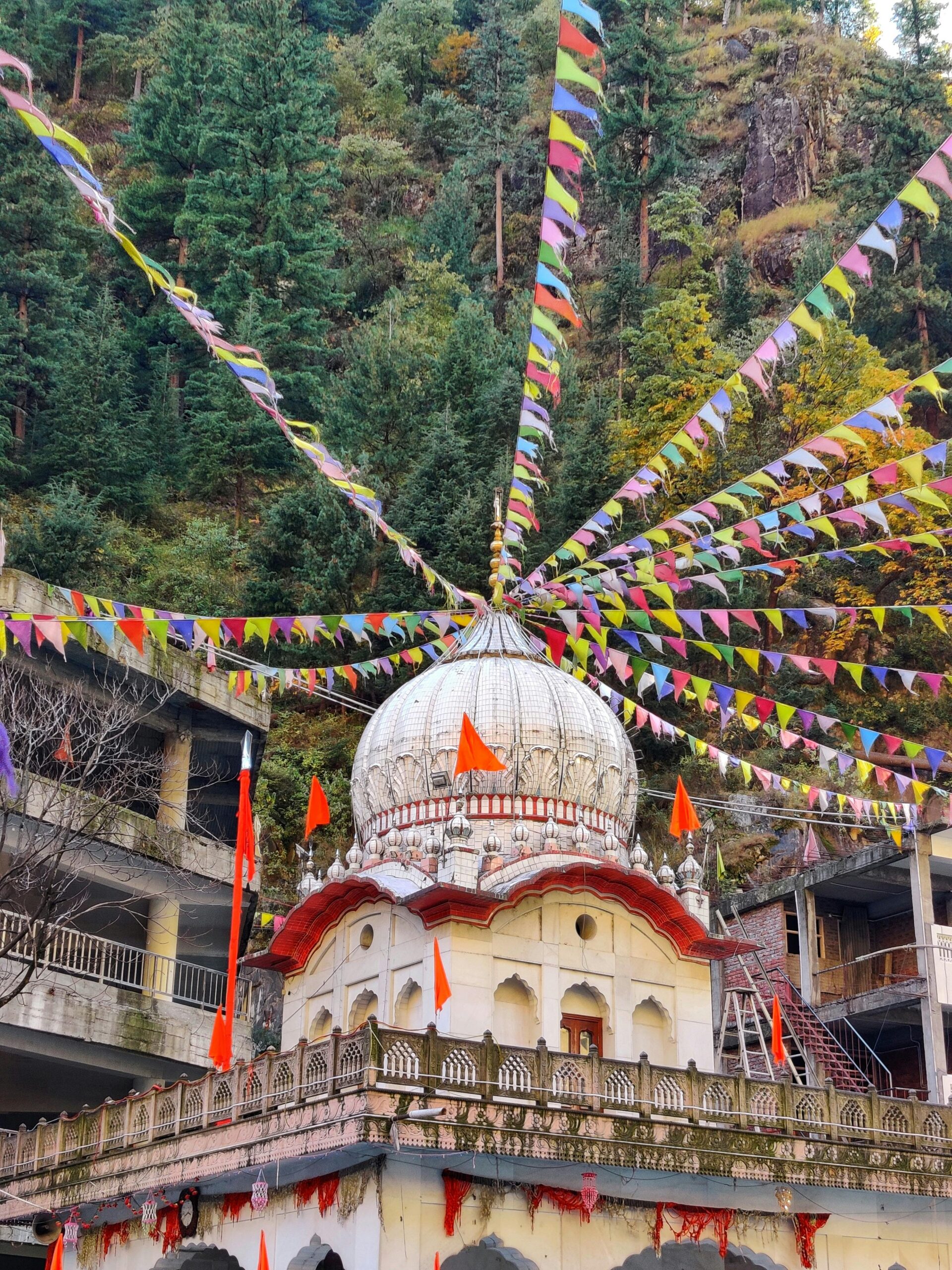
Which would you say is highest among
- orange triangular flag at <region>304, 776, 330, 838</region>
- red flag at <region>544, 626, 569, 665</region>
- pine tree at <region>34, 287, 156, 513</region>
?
pine tree at <region>34, 287, 156, 513</region>

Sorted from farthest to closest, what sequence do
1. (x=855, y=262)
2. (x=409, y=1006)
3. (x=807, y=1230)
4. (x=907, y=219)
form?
(x=907, y=219), (x=409, y=1006), (x=807, y=1230), (x=855, y=262)

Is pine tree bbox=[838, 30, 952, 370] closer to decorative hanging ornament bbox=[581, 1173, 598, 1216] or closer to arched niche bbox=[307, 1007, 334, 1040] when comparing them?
arched niche bbox=[307, 1007, 334, 1040]

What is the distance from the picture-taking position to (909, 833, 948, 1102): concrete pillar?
108 ft

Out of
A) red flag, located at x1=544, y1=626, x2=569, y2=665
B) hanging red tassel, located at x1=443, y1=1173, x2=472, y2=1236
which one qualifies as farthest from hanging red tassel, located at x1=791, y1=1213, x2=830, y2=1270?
red flag, located at x1=544, y1=626, x2=569, y2=665

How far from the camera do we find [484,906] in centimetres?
2594

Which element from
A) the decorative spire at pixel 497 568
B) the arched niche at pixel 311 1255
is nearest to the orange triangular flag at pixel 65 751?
the decorative spire at pixel 497 568

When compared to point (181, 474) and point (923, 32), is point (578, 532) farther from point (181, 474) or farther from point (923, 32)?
point (923, 32)

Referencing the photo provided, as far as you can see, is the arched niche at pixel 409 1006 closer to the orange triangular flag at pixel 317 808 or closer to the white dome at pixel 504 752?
the white dome at pixel 504 752

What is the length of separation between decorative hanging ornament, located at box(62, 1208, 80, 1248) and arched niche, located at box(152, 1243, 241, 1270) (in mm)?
1945

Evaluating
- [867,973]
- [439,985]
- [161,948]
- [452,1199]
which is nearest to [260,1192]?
[452,1199]

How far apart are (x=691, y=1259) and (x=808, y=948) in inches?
495

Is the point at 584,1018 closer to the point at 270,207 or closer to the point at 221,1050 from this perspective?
the point at 221,1050

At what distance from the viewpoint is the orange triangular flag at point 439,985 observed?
24.7m

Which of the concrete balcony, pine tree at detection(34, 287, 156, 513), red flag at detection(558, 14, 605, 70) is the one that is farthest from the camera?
pine tree at detection(34, 287, 156, 513)
